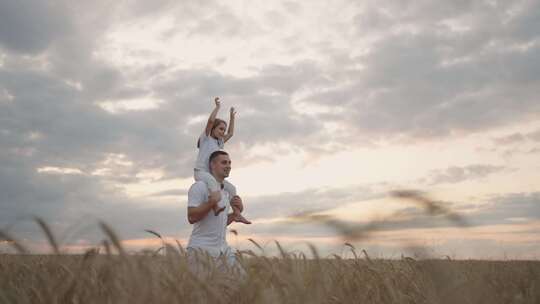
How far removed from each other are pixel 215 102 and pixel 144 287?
7.40 m

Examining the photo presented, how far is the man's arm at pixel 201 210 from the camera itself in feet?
17.8

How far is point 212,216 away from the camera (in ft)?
20.4

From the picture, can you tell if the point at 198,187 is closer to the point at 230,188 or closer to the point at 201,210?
the point at 201,210

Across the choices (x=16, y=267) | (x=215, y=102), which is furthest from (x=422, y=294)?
(x=215, y=102)

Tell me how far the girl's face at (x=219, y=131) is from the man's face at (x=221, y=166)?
2.72 metres

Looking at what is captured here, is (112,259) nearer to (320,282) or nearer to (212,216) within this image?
(320,282)

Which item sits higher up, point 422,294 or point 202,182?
point 202,182

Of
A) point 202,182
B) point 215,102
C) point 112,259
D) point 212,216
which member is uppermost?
point 215,102

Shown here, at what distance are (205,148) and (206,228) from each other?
2979mm

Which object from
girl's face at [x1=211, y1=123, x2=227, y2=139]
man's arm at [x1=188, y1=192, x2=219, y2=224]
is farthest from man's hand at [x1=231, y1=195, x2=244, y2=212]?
girl's face at [x1=211, y1=123, x2=227, y2=139]

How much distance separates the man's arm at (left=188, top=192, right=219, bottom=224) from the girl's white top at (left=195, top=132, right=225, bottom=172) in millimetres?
2784

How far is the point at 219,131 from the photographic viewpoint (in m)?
9.13

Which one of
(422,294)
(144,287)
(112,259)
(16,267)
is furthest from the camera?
(16,267)

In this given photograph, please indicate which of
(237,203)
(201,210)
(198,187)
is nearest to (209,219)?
(198,187)
